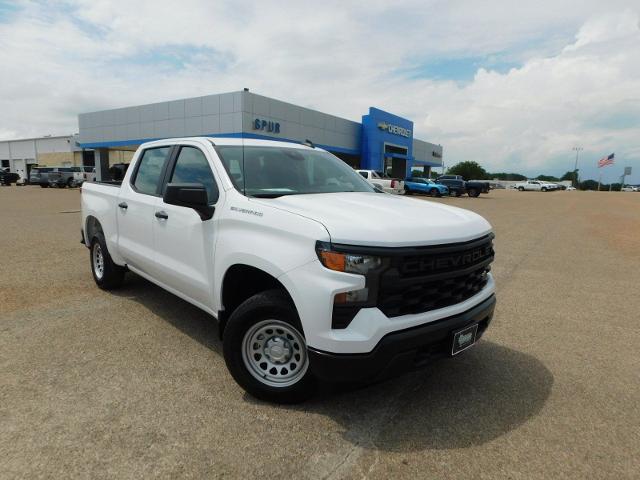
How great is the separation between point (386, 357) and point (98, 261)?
Result: 4628mm

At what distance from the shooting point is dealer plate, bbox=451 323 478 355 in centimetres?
285

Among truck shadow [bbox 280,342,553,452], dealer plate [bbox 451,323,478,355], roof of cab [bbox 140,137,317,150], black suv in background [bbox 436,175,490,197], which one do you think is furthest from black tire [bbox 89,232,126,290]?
black suv in background [bbox 436,175,490,197]

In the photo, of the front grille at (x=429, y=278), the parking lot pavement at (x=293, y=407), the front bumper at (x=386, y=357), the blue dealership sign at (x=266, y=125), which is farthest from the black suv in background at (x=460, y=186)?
the front bumper at (x=386, y=357)

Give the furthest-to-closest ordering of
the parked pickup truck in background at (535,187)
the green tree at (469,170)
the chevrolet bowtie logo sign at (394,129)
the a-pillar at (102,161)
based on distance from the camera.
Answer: the green tree at (469,170), the parked pickup truck in background at (535,187), the chevrolet bowtie logo sign at (394,129), the a-pillar at (102,161)

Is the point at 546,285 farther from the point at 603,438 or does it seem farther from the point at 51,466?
the point at 51,466

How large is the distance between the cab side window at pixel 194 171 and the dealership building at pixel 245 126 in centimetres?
2791

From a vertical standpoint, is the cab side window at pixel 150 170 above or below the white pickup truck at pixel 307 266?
above

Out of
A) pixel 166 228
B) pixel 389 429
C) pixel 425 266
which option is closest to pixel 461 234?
pixel 425 266

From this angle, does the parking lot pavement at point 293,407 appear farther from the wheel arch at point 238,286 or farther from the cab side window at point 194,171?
the cab side window at point 194,171

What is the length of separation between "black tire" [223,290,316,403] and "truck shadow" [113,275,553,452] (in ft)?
0.42

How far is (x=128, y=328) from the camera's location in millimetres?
4344

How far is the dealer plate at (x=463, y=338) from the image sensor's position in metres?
2.85

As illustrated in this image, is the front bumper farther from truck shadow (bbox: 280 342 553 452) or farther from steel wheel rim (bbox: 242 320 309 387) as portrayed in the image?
truck shadow (bbox: 280 342 553 452)

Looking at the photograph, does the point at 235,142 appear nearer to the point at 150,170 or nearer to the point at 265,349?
the point at 150,170
